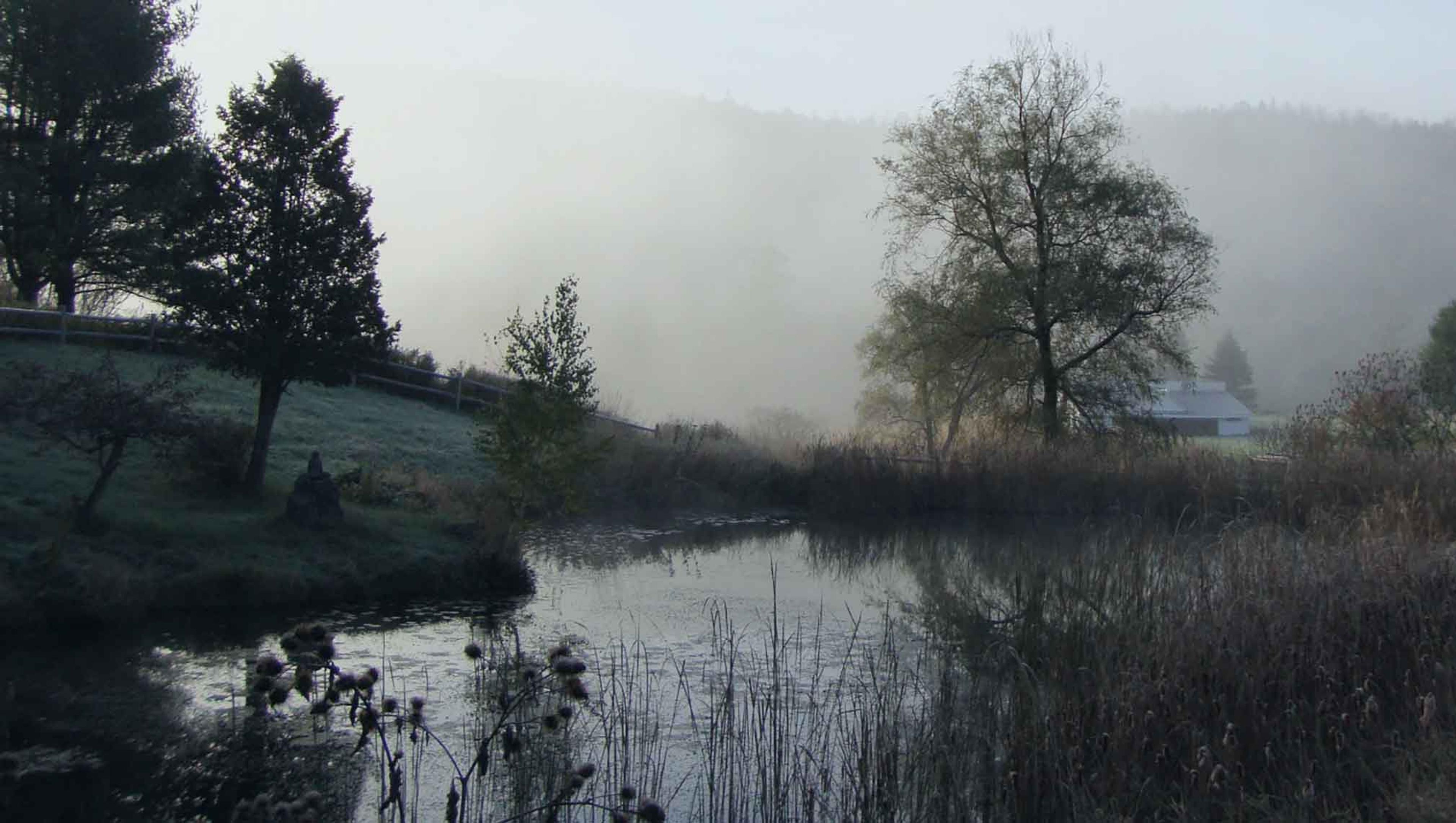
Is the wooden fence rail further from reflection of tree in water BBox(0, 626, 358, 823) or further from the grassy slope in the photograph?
reflection of tree in water BBox(0, 626, 358, 823)

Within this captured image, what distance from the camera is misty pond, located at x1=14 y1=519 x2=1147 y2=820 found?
25.0 feet

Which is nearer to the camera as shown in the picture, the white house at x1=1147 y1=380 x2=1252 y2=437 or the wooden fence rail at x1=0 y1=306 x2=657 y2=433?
the wooden fence rail at x1=0 y1=306 x2=657 y2=433

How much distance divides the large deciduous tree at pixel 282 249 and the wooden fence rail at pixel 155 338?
4691 millimetres

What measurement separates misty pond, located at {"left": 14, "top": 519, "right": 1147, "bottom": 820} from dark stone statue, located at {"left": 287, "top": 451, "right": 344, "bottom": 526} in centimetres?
231

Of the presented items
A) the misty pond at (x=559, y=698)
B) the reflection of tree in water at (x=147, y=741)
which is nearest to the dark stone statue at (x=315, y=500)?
the misty pond at (x=559, y=698)

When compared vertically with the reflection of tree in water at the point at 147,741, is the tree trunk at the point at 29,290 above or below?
above

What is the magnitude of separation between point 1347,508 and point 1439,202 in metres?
160

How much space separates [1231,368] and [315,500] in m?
101

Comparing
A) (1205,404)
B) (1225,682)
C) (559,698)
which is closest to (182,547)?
(559,698)

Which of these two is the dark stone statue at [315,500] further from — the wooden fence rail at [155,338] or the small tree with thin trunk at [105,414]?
the wooden fence rail at [155,338]

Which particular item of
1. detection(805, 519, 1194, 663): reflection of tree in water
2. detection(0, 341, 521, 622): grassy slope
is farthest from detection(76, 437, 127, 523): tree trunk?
detection(805, 519, 1194, 663): reflection of tree in water

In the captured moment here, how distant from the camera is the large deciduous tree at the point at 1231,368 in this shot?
4080 inches

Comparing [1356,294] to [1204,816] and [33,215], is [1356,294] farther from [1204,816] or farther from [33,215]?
[1204,816]

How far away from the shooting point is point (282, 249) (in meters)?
16.5
